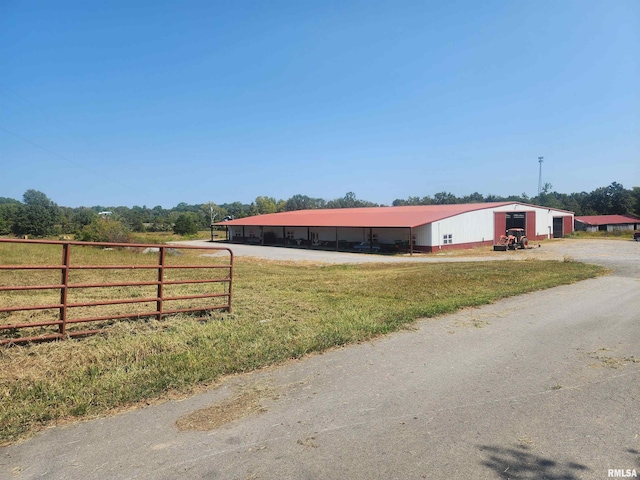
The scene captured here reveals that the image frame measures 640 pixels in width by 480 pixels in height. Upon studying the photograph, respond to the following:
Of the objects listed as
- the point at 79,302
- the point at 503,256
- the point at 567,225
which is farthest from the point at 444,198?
the point at 79,302

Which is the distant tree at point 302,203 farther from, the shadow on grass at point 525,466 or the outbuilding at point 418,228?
the shadow on grass at point 525,466

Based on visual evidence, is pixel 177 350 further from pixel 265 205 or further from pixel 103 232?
pixel 265 205

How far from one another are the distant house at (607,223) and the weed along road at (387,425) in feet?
283

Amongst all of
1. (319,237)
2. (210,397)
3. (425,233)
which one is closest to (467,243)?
Answer: (425,233)

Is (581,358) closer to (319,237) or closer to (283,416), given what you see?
(283,416)

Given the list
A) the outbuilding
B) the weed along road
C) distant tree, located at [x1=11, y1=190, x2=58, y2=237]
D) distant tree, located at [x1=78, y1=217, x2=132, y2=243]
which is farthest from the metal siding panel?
distant tree, located at [x1=11, y1=190, x2=58, y2=237]

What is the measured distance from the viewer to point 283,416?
4.20m

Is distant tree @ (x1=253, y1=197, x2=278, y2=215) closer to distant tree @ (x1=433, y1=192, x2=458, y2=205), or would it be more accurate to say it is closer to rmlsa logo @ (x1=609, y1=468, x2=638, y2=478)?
distant tree @ (x1=433, y1=192, x2=458, y2=205)

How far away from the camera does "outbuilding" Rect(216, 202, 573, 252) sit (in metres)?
37.9

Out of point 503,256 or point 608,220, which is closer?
point 503,256

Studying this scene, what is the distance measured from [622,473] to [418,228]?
116ft

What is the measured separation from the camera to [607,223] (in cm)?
8144

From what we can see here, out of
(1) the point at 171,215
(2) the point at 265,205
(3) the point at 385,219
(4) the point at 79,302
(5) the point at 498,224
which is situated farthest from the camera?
(2) the point at 265,205

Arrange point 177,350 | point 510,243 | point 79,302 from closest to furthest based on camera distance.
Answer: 1. point 177,350
2. point 79,302
3. point 510,243
